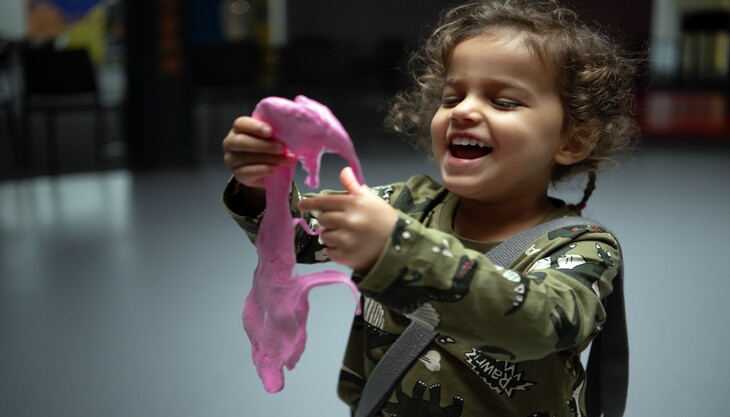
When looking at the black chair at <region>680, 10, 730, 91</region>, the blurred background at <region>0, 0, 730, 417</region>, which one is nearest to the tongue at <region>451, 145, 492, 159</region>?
the blurred background at <region>0, 0, 730, 417</region>

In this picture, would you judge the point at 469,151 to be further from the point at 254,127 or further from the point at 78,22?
the point at 78,22

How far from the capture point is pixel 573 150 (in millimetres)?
1036

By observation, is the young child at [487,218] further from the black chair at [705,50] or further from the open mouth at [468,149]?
the black chair at [705,50]

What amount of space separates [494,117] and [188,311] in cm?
149

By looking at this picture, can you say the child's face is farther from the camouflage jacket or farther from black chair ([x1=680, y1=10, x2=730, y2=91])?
black chair ([x1=680, y1=10, x2=730, y2=91])

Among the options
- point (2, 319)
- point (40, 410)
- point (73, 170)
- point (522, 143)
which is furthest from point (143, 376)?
point (73, 170)

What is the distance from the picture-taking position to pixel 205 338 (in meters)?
1.98

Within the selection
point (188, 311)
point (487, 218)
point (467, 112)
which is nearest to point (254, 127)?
point (467, 112)

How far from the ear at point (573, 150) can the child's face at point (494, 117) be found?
0.06 metres

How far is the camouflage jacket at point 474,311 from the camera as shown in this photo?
0.68 meters

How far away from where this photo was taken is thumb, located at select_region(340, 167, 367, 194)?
0.71 m

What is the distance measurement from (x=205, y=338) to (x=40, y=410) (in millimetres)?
475

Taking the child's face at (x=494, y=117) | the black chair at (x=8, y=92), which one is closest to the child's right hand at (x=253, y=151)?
the child's face at (x=494, y=117)

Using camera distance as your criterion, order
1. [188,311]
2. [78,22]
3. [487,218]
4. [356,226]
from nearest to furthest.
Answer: [356,226]
[487,218]
[188,311]
[78,22]
